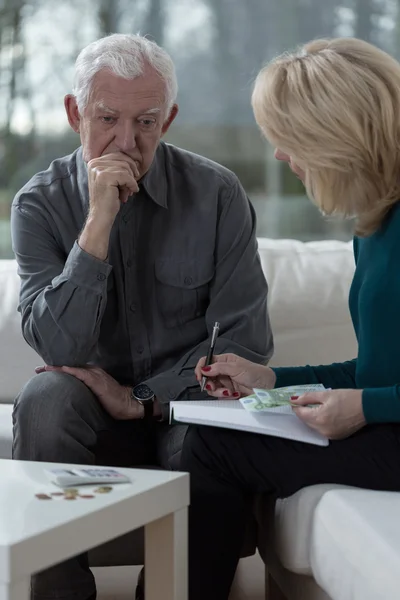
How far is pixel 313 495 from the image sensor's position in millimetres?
1711

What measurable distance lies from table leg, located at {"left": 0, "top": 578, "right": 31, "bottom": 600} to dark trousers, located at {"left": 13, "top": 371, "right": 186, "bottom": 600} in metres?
0.55

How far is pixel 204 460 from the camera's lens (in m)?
1.78

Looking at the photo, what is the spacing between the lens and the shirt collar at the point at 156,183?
227cm

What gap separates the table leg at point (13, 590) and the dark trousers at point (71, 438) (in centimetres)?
55

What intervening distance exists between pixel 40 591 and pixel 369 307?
0.82 m

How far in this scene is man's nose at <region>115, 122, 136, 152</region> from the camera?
84.4 inches

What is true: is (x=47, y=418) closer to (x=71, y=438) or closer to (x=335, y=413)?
(x=71, y=438)

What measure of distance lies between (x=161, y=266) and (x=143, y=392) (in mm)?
303

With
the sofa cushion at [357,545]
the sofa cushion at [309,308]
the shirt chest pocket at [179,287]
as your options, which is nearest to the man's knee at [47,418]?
the shirt chest pocket at [179,287]

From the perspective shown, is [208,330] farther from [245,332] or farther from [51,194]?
[51,194]

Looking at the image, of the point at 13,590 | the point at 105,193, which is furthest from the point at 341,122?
the point at 13,590

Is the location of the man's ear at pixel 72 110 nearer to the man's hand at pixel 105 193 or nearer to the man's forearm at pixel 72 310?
the man's hand at pixel 105 193

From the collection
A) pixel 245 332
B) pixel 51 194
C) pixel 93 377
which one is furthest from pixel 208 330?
pixel 51 194

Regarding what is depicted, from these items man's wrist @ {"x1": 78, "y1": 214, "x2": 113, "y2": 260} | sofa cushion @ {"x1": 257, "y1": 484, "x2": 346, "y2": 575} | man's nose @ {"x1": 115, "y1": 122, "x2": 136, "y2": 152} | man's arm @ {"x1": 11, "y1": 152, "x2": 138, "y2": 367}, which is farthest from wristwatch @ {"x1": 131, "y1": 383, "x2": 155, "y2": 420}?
man's nose @ {"x1": 115, "y1": 122, "x2": 136, "y2": 152}
